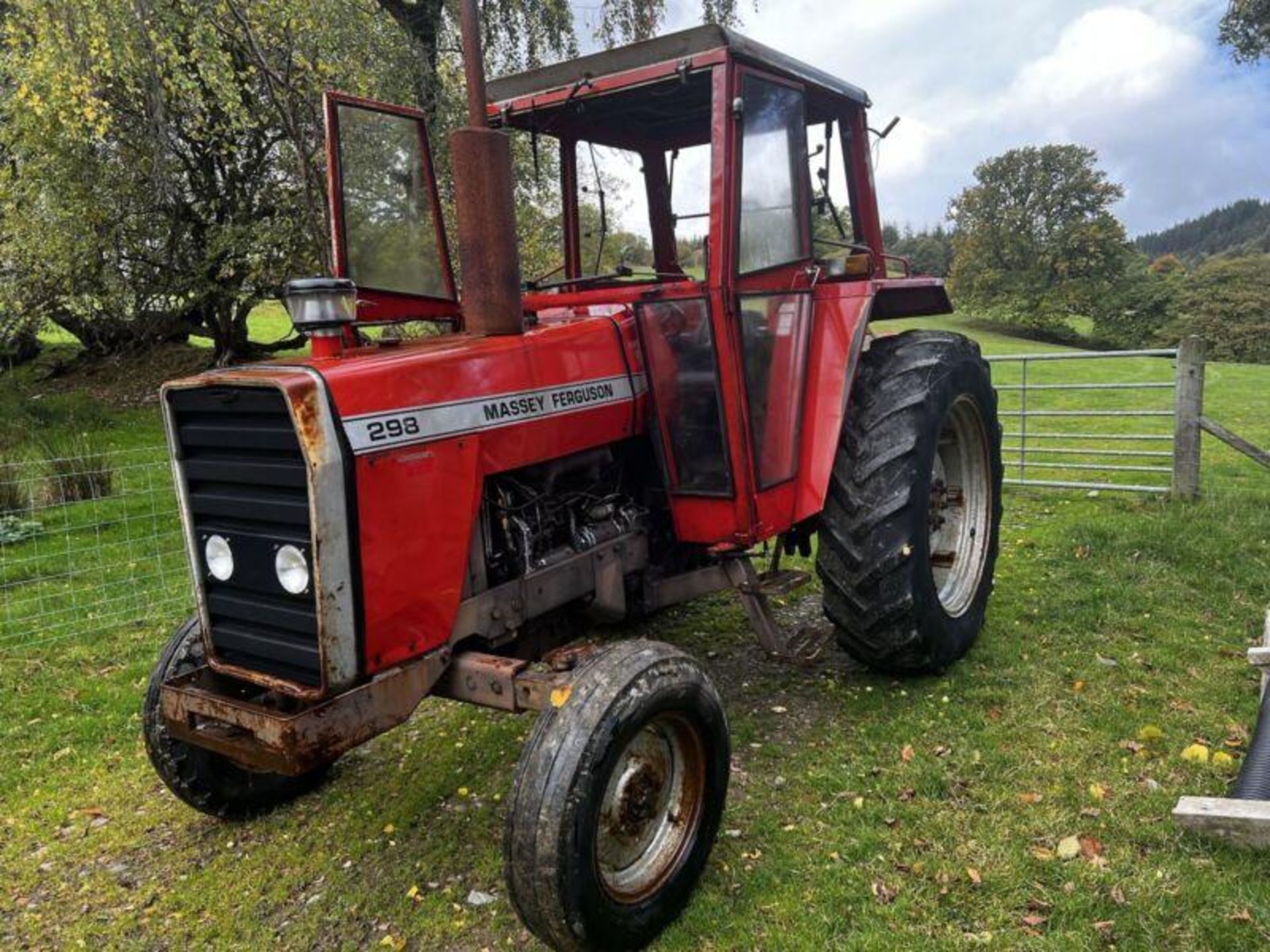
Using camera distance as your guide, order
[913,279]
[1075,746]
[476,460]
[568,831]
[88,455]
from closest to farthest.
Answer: [568,831]
[476,460]
[1075,746]
[913,279]
[88,455]

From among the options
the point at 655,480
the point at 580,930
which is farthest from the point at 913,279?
the point at 580,930

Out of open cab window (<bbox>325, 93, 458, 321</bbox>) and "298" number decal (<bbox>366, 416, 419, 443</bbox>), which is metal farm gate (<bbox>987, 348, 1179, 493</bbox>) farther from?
"298" number decal (<bbox>366, 416, 419, 443</bbox>)

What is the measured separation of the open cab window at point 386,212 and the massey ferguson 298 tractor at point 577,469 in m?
0.01

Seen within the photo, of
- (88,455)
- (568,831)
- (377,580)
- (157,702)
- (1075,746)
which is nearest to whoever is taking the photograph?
(568,831)

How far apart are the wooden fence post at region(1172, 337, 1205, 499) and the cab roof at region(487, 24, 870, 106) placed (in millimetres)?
4064

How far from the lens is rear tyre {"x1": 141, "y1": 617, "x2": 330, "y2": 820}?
3020mm

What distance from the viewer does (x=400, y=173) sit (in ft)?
11.4

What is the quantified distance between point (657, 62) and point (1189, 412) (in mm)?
5222

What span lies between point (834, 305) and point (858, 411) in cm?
47

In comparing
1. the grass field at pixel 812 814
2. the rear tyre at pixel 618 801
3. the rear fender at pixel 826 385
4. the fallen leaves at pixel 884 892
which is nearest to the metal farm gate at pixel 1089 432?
the grass field at pixel 812 814

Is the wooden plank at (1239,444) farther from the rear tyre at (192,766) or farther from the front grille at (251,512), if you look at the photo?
the rear tyre at (192,766)

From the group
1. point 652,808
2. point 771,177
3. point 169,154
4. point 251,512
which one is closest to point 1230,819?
point 652,808

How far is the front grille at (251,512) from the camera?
7.88 feet

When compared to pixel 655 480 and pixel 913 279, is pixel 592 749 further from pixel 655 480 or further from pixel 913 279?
pixel 913 279
